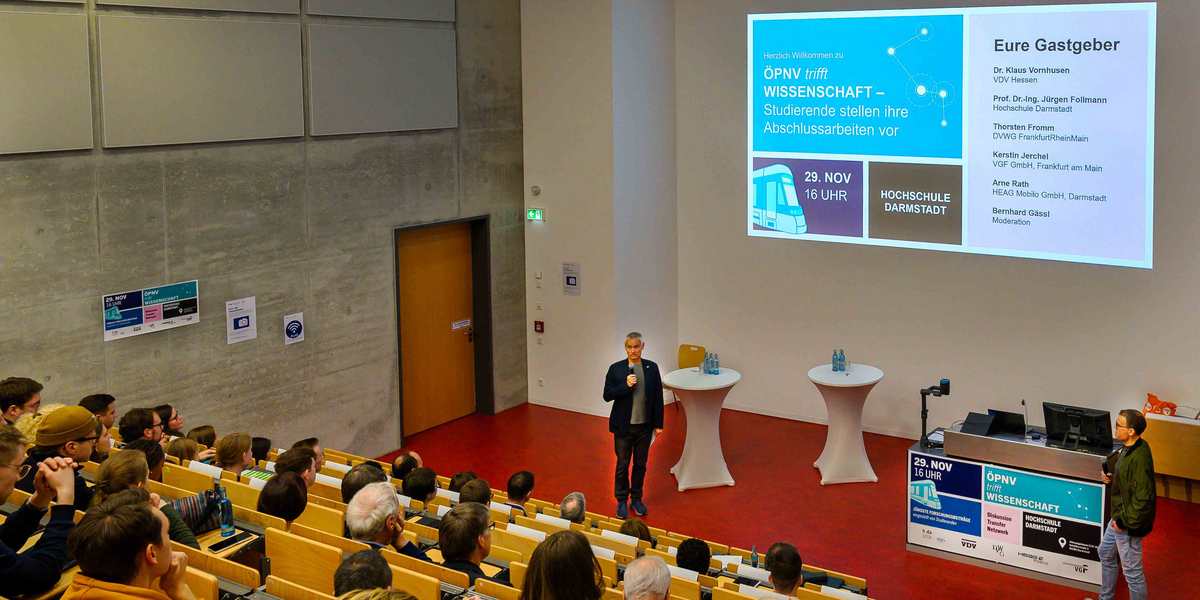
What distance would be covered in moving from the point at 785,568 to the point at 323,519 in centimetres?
230

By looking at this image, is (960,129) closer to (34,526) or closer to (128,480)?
(128,480)

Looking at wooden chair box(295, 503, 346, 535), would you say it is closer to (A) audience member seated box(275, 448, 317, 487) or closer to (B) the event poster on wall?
(A) audience member seated box(275, 448, 317, 487)

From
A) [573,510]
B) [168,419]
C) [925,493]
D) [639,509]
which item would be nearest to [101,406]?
[168,419]

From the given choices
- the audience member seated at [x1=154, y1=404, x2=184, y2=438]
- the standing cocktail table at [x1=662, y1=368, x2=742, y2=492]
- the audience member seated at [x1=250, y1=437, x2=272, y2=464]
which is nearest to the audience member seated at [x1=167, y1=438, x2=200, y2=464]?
the audience member seated at [x1=154, y1=404, x2=184, y2=438]

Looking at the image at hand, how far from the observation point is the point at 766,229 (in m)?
10.7

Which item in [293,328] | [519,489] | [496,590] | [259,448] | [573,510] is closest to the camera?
[496,590]

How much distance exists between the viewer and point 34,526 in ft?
12.3

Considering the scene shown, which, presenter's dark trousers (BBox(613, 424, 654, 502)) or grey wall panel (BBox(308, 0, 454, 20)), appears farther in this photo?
grey wall panel (BBox(308, 0, 454, 20))

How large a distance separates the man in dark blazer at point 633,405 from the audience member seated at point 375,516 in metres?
3.62

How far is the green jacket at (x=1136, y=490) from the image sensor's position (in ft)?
20.0

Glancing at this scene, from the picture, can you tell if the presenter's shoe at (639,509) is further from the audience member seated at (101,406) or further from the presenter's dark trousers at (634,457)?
the audience member seated at (101,406)

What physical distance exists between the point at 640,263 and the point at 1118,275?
15.1 feet

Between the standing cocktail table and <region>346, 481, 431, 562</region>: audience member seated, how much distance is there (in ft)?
15.0

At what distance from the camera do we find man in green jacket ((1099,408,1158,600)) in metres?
6.12
